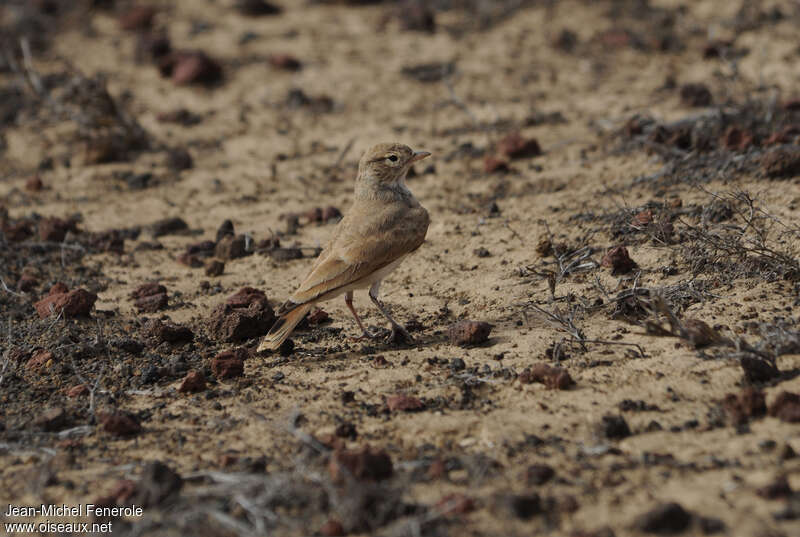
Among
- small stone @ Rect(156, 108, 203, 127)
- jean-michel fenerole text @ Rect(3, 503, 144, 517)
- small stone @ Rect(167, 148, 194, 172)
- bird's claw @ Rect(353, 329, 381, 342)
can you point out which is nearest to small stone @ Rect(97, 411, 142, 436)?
jean-michel fenerole text @ Rect(3, 503, 144, 517)

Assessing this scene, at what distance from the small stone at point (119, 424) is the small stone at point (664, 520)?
9.20 feet

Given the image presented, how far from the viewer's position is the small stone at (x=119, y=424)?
4902 millimetres

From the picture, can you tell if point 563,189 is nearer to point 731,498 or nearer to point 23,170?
point 731,498

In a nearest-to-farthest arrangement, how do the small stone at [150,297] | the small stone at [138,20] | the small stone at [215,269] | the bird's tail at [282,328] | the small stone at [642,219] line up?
1. the bird's tail at [282,328]
2. the small stone at [642,219]
3. the small stone at [150,297]
4. the small stone at [215,269]
5. the small stone at [138,20]

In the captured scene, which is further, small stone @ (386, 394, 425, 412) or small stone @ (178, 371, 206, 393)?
small stone @ (178, 371, 206, 393)

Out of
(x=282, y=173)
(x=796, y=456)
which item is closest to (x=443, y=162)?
(x=282, y=173)

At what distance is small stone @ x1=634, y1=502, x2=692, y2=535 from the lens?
12.1 feet

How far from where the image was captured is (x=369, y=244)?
19.4 feet

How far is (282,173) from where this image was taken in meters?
9.06

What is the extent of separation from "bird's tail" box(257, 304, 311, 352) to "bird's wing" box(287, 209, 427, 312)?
6cm

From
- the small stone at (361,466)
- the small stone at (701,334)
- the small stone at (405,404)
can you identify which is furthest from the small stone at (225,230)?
the small stone at (701,334)

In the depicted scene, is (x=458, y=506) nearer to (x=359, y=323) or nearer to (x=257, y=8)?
(x=359, y=323)

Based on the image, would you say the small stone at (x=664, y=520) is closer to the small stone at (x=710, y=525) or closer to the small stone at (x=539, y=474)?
the small stone at (x=710, y=525)

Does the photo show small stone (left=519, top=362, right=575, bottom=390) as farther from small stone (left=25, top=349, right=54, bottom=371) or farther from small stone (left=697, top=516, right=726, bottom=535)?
small stone (left=25, top=349, right=54, bottom=371)
